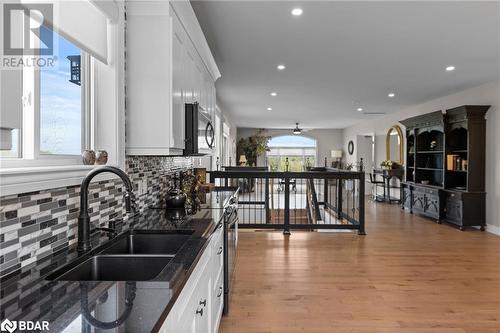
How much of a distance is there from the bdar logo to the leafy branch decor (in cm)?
1441

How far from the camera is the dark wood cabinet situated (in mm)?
6160

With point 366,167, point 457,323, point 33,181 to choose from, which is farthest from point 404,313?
point 366,167

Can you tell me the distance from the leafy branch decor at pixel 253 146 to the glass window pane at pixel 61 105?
1336 centimetres

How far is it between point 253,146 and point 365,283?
1192 centimetres

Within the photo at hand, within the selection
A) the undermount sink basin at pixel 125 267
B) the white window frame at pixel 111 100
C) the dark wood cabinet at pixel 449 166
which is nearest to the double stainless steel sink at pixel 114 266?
the undermount sink basin at pixel 125 267

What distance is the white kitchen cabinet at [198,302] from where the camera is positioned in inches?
45.7

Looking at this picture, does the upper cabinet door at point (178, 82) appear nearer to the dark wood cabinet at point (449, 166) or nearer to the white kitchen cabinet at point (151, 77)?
the white kitchen cabinet at point (151, 77)

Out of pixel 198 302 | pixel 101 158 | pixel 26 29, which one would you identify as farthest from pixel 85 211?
pixel 26 29

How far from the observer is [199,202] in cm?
307

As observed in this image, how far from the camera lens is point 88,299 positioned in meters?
1.01

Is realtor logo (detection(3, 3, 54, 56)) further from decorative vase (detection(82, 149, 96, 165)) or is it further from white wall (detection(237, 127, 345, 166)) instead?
white wall (detection(237, 127, 345, 166))

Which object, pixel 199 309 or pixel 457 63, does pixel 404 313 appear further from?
pixel 457 63

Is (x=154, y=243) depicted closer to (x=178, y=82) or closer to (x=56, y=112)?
(x=56, y=112)

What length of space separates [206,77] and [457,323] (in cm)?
338
